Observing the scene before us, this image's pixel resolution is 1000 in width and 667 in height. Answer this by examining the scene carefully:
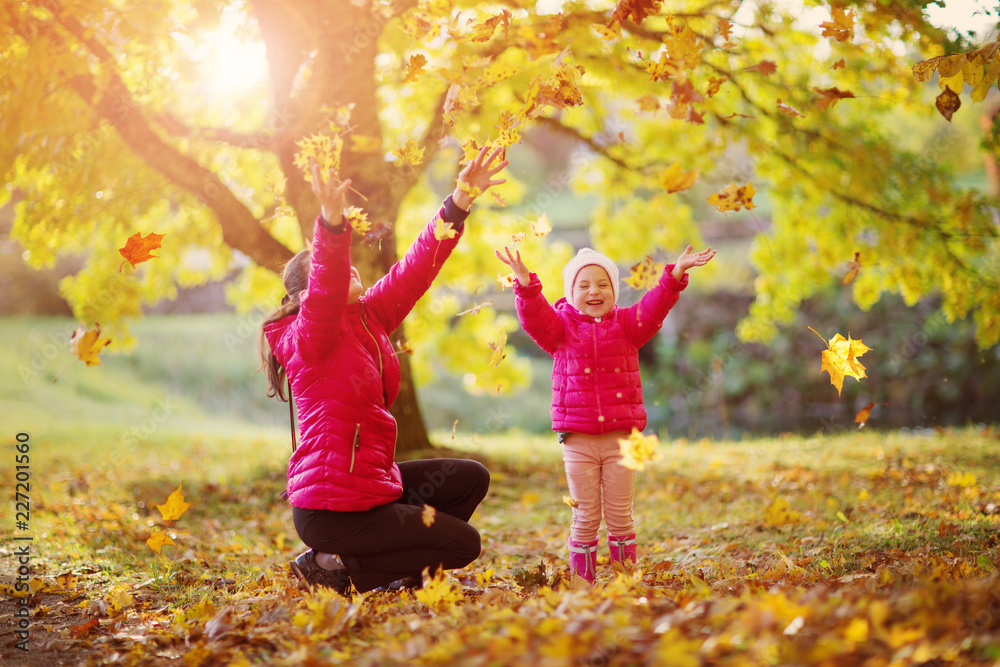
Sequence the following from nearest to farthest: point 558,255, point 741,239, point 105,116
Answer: point 105,116 < point 558,255 < point 741,239

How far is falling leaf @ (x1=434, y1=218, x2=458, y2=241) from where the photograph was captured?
295 cm

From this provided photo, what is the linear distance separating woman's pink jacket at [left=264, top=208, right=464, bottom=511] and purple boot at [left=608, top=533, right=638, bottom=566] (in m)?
1.09

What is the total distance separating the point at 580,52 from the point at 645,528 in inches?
158

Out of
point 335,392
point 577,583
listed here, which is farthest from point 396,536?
point 577,583

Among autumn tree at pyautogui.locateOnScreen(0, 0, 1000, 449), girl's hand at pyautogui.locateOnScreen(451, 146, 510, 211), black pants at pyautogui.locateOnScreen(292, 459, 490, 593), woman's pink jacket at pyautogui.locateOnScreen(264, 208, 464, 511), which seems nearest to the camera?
woman's pink jacket at pyautogui.locateOnScreen(264, 208, 464, 511)

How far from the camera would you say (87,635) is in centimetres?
290

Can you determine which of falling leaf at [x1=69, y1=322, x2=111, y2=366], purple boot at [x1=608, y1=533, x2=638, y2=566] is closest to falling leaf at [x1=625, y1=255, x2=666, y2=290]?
purple boot at [x1=608, y1=533, x2=638, y2=566]

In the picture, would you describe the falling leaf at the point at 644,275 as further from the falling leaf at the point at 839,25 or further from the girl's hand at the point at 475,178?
the falling leaf at the point at 839,25

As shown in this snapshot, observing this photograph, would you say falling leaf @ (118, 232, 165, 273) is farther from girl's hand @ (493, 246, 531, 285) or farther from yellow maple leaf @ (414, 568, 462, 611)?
yellow maple leaf @ (414, 568, 462, 611)

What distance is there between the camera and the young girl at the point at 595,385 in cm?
323

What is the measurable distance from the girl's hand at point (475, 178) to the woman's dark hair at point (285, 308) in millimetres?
674

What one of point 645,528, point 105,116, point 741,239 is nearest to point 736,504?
point 645,528

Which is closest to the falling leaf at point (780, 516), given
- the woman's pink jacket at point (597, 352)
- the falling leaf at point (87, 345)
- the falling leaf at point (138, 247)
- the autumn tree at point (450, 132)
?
the woman's pink jacket at point (597, 352)

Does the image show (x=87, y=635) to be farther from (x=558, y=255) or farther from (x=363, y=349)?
(x=558, y=255)
